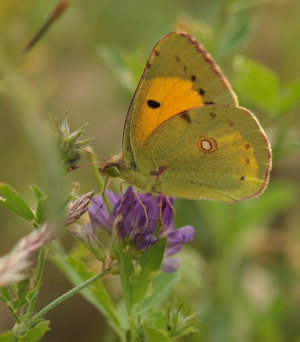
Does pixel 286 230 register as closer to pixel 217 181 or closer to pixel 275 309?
pixel 275 309

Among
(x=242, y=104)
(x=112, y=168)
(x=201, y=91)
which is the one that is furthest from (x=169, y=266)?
(x=242, y=104)

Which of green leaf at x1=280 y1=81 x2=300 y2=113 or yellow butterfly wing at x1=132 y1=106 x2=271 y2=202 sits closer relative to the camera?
yellow butterfly wing at x1=132 y1=106 x2=271 y2=202

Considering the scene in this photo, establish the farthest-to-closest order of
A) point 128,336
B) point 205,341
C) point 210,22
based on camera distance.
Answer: point 210,22, point 205,341, point 128,336

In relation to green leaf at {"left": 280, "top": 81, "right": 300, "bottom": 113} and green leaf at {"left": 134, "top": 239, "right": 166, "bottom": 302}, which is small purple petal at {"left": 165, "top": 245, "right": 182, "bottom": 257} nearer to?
green leaf at {"left": 134, "top": 239, "right": 166, "bottom": 302}

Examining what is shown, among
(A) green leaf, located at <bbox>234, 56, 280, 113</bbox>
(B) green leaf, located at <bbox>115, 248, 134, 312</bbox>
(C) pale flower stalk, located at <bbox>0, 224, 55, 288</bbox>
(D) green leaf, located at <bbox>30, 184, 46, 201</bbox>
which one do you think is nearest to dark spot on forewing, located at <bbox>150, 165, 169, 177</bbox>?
(B) green leaf, located at <bbox>115, 248, 134, 312</bbox>

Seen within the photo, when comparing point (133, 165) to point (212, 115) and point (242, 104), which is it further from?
point (242, 104)

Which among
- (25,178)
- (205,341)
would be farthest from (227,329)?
(25,178)

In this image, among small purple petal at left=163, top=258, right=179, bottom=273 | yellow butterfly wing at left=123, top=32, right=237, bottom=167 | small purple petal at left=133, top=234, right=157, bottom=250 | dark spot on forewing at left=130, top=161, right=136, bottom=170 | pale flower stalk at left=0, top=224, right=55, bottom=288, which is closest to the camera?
pale flower stalk at left=0, top=224, right=55, bottom=288
